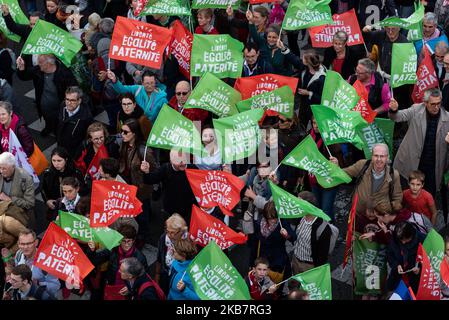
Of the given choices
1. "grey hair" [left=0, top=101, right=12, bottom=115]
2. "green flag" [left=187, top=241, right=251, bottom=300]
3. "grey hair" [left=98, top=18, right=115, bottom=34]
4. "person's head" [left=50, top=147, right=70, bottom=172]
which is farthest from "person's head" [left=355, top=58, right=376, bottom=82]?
"grey hair" [left=0, top=101, right=12, bottom=115]

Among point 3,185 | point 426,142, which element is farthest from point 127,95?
point 426,142

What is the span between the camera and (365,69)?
533 inches

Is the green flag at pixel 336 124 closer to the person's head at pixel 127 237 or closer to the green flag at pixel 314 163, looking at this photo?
the green flag at pixel 314 163

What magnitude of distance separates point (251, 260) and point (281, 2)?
5.58 meters

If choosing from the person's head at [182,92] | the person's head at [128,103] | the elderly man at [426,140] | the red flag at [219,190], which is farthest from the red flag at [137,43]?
the elderly man at [426,140]

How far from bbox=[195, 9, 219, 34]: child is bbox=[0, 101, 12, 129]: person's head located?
3.46 m

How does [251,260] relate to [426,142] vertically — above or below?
below

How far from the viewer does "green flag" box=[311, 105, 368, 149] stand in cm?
1238

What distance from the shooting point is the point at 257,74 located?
14.6 meters

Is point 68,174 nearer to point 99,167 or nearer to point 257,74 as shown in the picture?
point 99,167

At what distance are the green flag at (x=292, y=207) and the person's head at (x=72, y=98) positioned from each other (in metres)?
3.61

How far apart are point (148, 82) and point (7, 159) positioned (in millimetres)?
2421

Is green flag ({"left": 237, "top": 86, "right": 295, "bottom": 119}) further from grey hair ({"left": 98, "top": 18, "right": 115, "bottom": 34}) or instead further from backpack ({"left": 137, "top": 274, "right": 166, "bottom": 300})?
backpack ({"left": 137, "top": 274, "right": 166, "bottom": 300})

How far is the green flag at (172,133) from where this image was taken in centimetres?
1229
